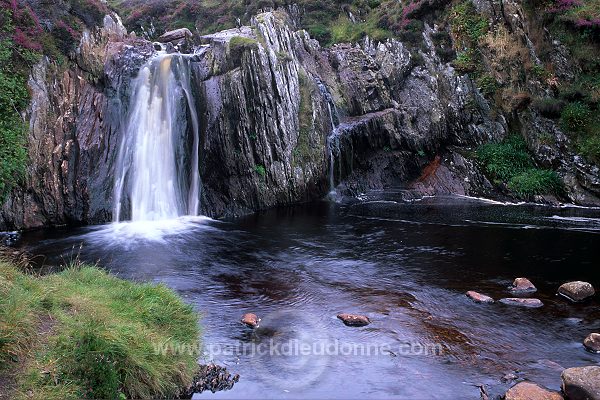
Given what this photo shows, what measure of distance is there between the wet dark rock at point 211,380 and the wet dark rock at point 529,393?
4985 millimetres

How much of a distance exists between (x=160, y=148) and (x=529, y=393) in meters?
20.4

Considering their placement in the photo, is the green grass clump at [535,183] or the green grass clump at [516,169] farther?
the green grass clump at [516,169]

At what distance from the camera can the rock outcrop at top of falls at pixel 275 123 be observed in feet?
72.6

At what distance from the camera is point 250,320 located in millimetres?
11375

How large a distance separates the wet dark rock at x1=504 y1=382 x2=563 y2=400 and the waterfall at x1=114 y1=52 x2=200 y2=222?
18433mm

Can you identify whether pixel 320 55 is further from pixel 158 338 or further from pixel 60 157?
pixel 158 338

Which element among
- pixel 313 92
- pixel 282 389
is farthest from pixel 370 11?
pixel 282 389

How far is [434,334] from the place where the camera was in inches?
435

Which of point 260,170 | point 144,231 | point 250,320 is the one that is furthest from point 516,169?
point 250,320

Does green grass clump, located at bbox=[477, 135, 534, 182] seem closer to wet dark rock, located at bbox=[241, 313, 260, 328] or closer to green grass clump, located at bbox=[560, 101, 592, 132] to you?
green grass clump, located at bbox=[560, 101, 592, 132]

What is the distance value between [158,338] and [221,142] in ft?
57.2

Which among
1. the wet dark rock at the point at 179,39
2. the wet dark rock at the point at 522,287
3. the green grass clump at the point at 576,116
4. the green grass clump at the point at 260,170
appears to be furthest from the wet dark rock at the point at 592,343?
the wet dark rock at the point at 179,39

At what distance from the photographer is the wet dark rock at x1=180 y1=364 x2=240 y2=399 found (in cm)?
852

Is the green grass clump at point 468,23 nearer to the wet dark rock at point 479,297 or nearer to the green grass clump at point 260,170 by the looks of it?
the green grass clump at point 260,170
